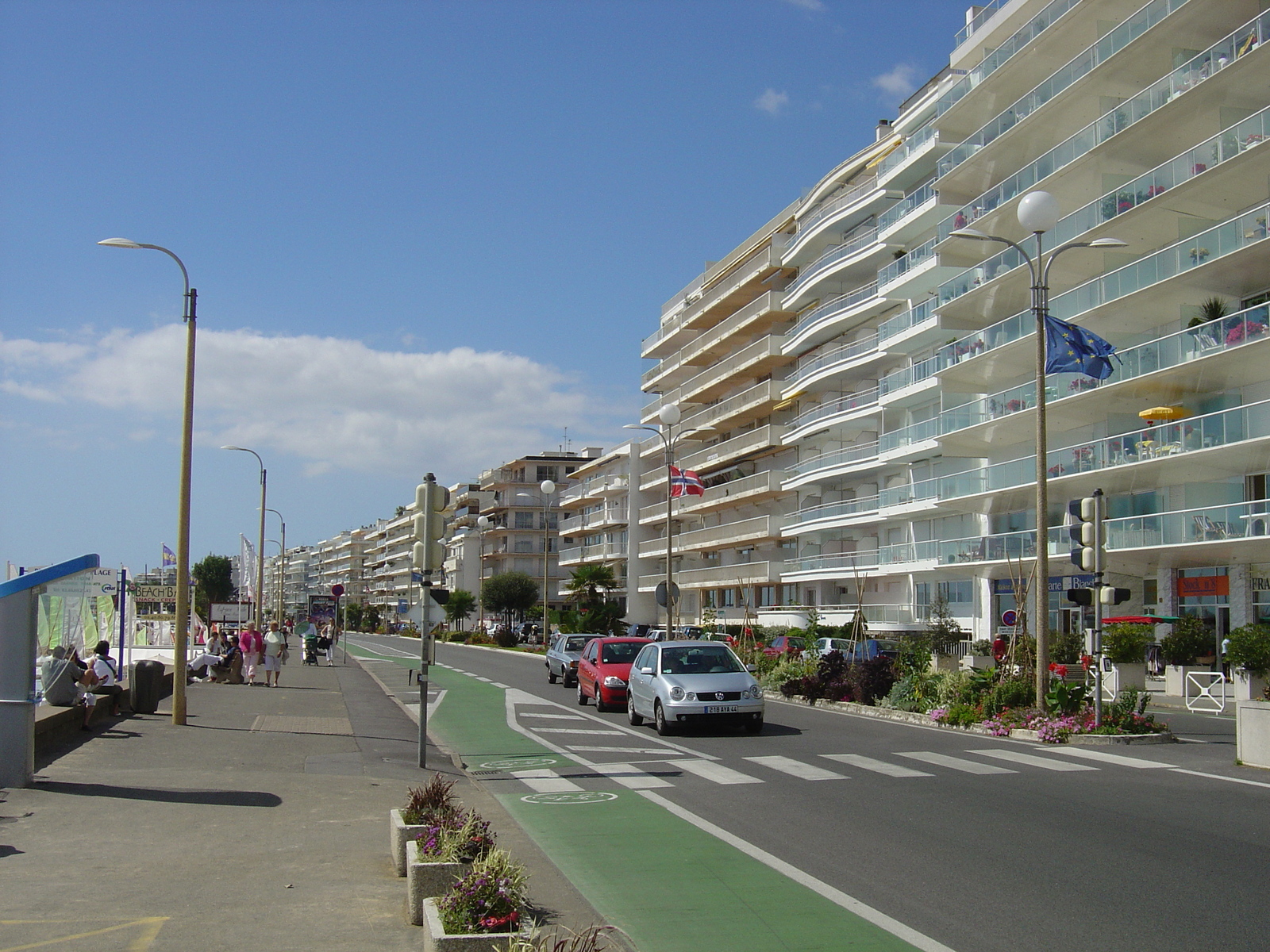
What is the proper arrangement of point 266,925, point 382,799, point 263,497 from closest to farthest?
point 266,925, point 382,799, point 263,497

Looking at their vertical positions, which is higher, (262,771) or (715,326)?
(715,326)

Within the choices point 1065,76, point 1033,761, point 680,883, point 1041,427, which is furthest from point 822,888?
point 1065,76

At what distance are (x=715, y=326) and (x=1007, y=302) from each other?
31853 millimetres

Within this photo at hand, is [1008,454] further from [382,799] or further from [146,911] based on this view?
[146,911]

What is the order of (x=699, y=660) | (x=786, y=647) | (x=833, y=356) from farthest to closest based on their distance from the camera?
(x=833, y=356), (x=786, y=647), (x=699, y=660)

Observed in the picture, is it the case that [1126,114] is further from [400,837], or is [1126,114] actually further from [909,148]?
[400,837]

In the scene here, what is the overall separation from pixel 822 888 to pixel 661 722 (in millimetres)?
10630

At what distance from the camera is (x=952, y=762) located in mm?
14266

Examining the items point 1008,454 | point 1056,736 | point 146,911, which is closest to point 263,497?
point 1008,454

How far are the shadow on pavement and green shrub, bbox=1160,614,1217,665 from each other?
24.1 metres

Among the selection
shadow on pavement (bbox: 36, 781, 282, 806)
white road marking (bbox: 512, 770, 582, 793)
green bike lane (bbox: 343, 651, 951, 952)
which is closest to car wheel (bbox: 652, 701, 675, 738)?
white road marking (bbox: 512, 770, 582, 793)

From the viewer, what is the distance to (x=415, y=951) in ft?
19.8

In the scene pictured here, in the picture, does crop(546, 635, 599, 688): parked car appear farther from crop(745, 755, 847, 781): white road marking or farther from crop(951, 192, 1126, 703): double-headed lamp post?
crop(745, 755, 847, 781): white road marking

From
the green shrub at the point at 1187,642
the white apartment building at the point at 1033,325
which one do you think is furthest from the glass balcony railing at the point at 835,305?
the green shrub at the point at 1187,642
